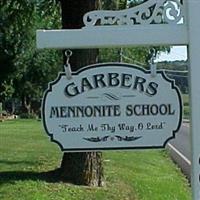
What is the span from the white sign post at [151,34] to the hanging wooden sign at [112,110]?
0.18 meters

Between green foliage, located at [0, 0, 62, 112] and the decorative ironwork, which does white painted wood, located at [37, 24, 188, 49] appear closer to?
the decorative ironwork

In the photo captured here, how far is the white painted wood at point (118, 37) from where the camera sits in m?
4.93

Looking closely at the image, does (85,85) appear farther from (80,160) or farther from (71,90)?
(80,160)

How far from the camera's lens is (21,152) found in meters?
18.5

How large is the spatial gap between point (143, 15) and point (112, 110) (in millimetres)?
799

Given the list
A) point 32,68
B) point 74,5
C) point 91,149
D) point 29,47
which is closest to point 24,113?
point 32,68

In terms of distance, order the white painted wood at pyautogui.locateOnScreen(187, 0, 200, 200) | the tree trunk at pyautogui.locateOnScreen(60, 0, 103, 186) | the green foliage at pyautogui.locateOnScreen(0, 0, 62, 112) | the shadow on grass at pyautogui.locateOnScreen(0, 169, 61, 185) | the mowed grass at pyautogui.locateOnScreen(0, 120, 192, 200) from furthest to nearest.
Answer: the green foliage at pyautogui.locateOnScreen(0, 0, 62, 112) < the shadow on grass at pyautogui.locateOnScreen(0, 169, 61, 185) < the tree trunk at pyautogui.locateOnScreen(60, 0, 103, 186) < the mowed grass at pyautogui.locateOnScreen(0, 120, 192, 200) < the white painted wood at pyautogui.locateOnScreen(187, 0, 200, 200)

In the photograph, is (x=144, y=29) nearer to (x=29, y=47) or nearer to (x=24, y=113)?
(x=29, y=47)

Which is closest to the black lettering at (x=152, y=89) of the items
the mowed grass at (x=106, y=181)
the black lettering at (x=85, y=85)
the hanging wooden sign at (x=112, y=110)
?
the hanging wooden sign at (x=112, y=110)

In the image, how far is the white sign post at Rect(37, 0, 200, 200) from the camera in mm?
4828

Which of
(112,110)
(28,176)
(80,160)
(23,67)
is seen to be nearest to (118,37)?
(112,110)

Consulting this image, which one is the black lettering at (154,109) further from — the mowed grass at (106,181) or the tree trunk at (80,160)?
the tree trunk at (80,160)

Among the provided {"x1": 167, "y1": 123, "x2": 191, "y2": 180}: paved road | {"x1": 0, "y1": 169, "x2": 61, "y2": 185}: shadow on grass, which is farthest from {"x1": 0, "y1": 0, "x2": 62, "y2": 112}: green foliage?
{"x1": 0, "y1": 169, "x2": 61, "y2": 185}: shadow on grass

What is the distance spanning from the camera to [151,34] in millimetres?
4953
